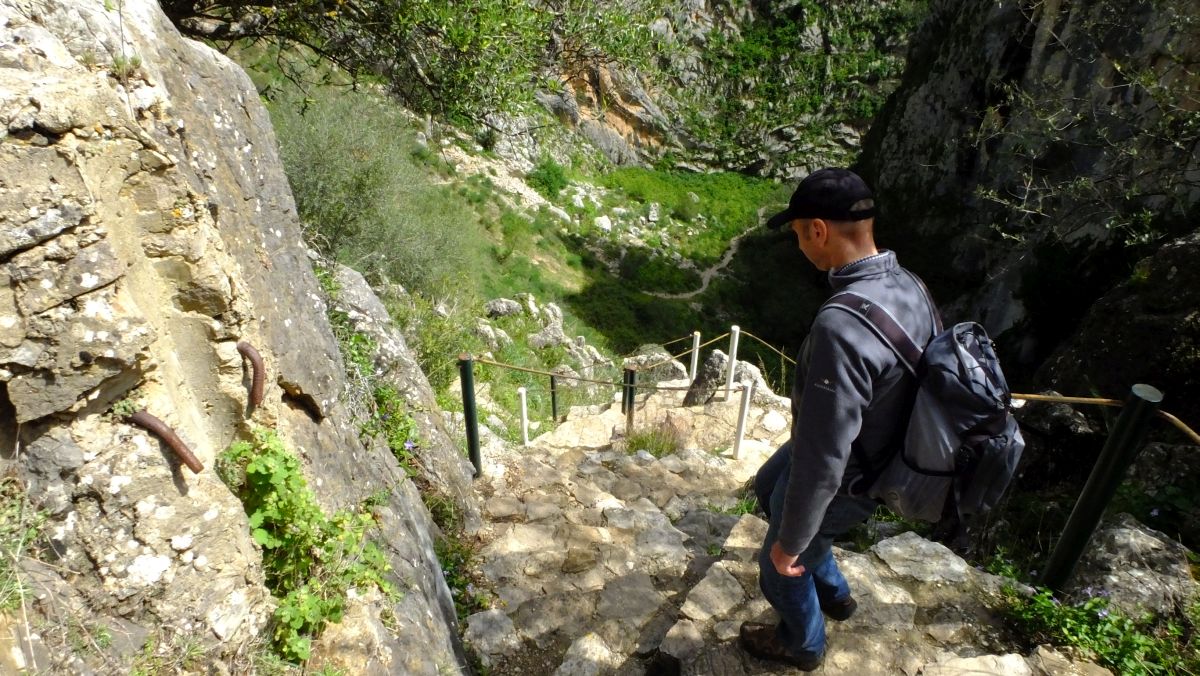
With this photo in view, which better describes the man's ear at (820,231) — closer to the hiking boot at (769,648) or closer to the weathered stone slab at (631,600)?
the hiking boot at (769,648)

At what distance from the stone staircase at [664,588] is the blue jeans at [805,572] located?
22cm

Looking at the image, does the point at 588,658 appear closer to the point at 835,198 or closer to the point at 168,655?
the point at 168,655

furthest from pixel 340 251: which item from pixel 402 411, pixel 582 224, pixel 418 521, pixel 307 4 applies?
pixel 582 224

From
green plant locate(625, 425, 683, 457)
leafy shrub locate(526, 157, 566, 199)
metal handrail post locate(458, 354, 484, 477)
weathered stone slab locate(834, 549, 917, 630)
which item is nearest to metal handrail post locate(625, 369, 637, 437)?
green plant locate(625, 425, 683, 457)

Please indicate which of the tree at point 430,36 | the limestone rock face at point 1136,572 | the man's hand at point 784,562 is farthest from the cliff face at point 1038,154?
the man's hand at point 784,562

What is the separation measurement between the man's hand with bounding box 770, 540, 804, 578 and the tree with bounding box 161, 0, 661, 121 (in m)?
4.11

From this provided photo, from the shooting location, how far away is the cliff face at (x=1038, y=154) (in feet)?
27.3

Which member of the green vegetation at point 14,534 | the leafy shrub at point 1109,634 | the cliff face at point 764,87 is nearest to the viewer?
the green vegetation at point 14,534

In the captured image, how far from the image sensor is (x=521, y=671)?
10.5 ft

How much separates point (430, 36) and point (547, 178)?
69.2 ft

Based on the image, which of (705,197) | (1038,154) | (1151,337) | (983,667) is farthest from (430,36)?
(705,197)

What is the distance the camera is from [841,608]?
9.18 feet

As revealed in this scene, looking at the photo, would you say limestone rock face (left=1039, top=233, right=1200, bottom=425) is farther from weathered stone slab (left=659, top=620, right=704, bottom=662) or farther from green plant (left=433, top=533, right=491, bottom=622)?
green plant (left=433, top=533, right=491, bottom=622)

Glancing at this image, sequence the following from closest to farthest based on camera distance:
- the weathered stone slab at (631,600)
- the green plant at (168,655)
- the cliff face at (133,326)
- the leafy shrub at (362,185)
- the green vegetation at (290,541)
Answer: the cliff face at (133,326), the green plant at (168,655), the green vegetation at (290,541), the weathered stone slab at (631,600), the leafy shrub at (362,185)
